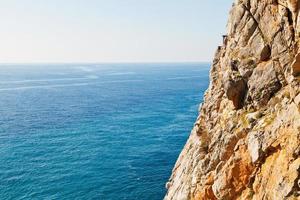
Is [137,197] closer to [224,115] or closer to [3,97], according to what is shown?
[224,115]

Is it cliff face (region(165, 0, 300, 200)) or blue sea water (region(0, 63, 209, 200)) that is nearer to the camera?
cliff face (region(165, 0, 300, 200))

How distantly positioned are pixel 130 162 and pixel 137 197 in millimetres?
19310

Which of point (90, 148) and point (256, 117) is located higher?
point (256, 117)

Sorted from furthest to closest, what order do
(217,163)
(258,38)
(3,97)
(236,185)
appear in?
(3,97) < (217,163) < (258,38) < (236,185)

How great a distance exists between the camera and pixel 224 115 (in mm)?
40688

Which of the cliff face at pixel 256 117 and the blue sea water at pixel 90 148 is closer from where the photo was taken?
the cliff face at pixel 256 117

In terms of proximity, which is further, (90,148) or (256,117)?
(90,148)

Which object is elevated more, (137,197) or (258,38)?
(258,38)

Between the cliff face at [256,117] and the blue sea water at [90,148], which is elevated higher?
the cliff face at [256,117]

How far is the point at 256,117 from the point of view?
1335 inches

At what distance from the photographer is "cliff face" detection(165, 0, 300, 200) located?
2792cm

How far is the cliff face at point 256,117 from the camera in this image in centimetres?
2792

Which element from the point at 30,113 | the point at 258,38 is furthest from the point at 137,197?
the point at 30,113

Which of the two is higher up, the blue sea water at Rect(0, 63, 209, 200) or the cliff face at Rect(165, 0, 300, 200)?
the cliff face at Rect(165, 0, 300, 200)
